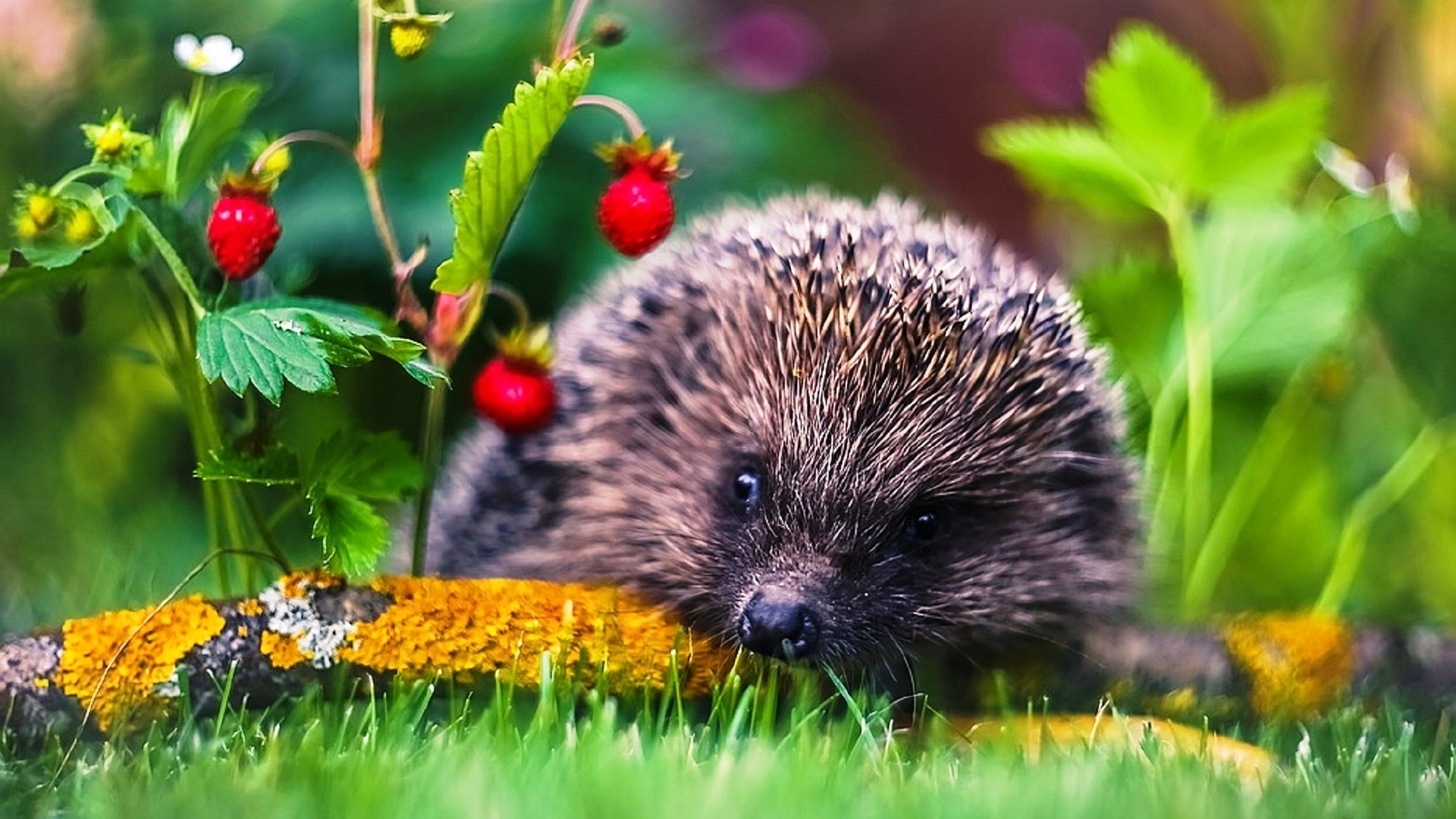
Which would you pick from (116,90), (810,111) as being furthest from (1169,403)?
(116,90)

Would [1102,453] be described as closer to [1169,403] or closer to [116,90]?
[1169,403]

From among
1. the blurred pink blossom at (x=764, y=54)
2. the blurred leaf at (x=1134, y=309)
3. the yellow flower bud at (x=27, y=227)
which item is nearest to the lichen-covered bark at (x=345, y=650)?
the yellow flower bud at (x=27, y=227)

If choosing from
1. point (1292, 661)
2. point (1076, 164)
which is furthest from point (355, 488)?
point (1292, 661)

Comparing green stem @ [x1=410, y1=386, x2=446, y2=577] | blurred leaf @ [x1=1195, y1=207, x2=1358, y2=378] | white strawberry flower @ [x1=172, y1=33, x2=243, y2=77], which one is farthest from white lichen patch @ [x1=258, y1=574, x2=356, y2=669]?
blurred leaf @ [x1=1195, y1=207, x2=1358, y2=378]

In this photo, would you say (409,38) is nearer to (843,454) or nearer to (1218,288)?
(843,454)

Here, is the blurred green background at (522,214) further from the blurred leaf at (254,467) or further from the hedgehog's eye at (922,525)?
the hedgehog's eye at (922,525)
